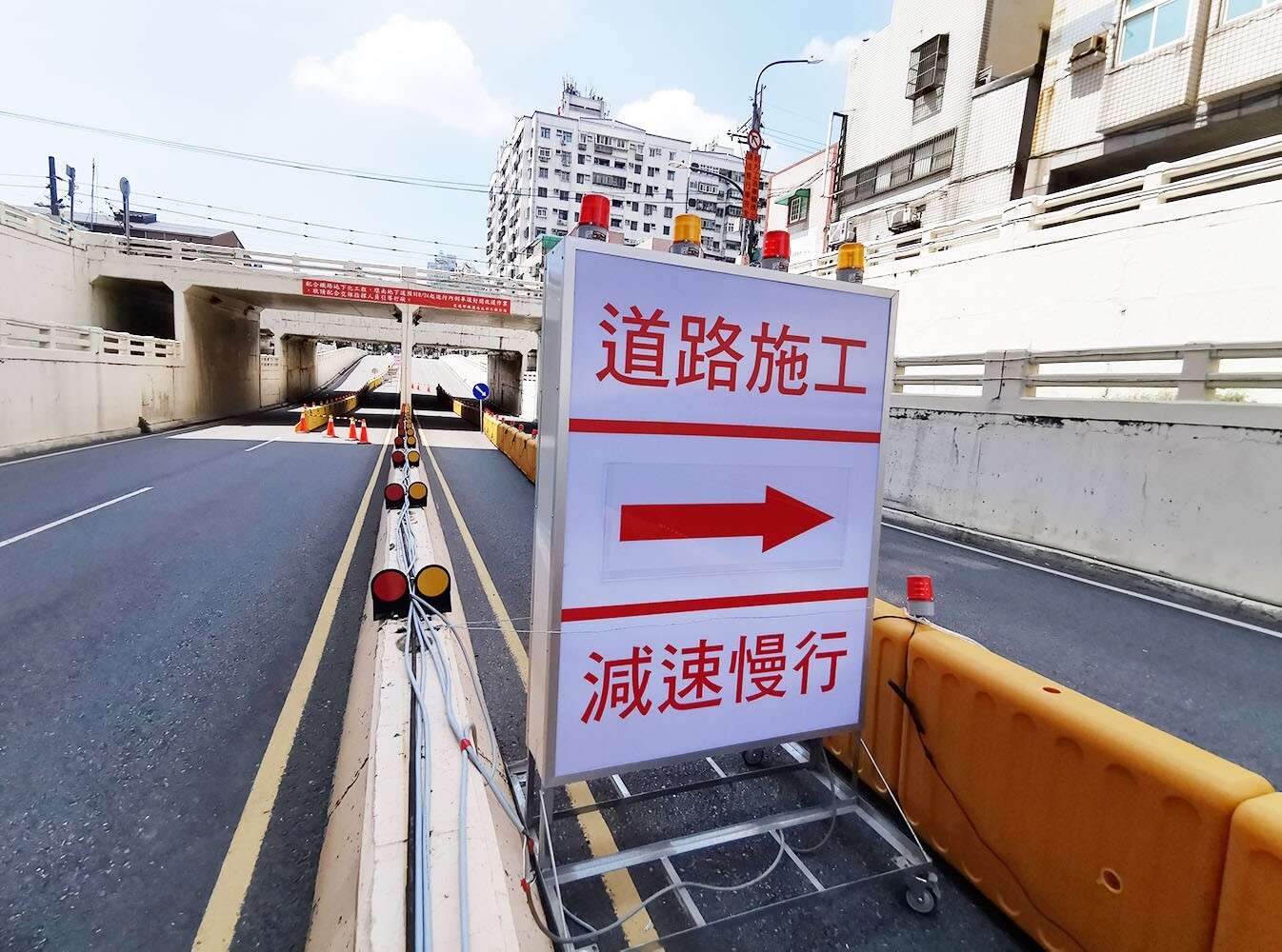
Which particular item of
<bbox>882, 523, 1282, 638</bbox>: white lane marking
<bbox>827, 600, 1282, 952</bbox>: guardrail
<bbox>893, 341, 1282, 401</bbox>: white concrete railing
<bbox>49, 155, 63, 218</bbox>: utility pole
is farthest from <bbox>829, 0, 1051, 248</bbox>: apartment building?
<bbox>49, 155, 63, 218</bbox>: utility pole

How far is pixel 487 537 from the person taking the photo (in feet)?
28.0

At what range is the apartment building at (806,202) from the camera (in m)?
33.7

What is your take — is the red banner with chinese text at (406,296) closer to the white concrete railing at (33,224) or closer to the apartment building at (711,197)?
the white concrete railing at (33,224)

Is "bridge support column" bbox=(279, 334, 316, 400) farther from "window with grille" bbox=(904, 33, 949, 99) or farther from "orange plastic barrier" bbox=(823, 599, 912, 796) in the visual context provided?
"orange plastic barrier" bbox=(823, 599, 912, 796)

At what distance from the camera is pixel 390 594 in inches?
142

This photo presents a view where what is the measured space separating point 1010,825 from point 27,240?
27.4m

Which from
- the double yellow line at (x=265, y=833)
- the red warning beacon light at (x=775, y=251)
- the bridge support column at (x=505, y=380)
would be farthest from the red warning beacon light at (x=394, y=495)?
the bridge support column at (x=505, y=380)

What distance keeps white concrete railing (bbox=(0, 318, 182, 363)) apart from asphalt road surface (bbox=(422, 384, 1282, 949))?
12.6 meters

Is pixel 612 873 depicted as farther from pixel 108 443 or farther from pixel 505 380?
pixel 505 380

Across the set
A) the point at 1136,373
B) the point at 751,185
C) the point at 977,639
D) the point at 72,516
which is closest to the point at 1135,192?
the point at 1136,373

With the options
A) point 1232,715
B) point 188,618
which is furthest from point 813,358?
point 188,618

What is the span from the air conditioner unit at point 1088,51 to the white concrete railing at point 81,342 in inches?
1160

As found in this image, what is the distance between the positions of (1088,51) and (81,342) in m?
30.3

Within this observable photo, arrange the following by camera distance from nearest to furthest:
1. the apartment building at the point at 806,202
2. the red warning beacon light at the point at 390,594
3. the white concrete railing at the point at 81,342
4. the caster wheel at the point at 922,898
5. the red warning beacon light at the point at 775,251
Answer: the caster wheel at the point at 922,898
the red warning beacon light at the point at 775,251
the red warning beacon light at the point at 390,594
the white concrete railing at the point at 81,342
the apartment building at the point at 806,202
